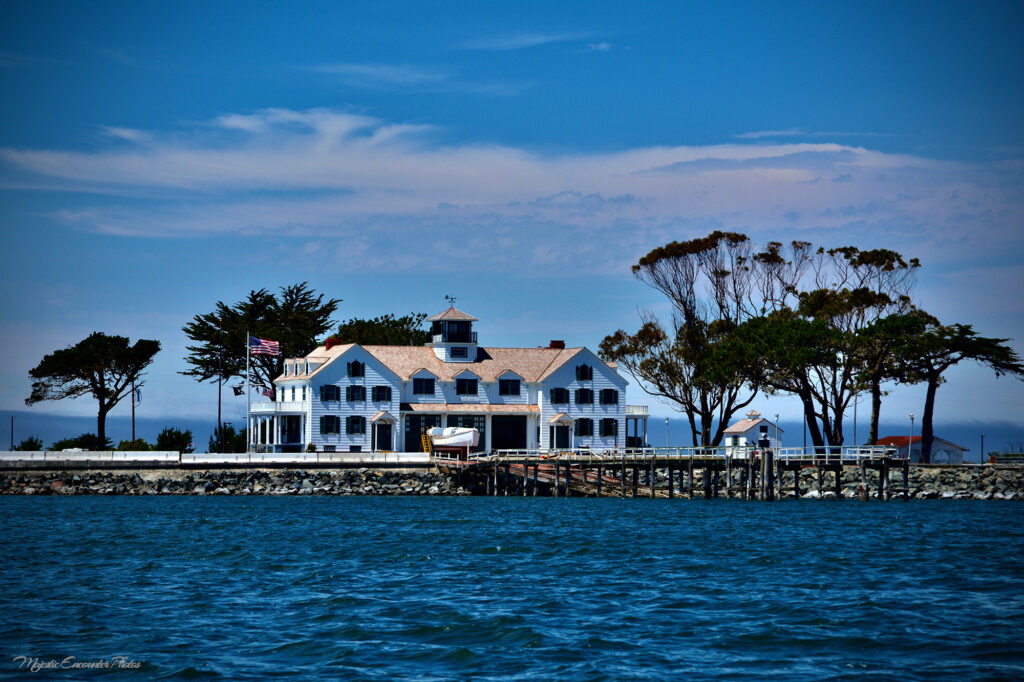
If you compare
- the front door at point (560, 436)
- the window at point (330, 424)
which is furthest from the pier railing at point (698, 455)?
the window at point (330, 424)

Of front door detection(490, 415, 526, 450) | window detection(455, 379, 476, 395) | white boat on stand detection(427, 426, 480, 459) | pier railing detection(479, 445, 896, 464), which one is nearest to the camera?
pier railing detection(479, 445, 896, 464)

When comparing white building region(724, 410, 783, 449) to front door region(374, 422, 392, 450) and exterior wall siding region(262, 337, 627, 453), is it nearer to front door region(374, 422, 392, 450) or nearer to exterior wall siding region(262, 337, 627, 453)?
exterior wall siding region(262, 337, 627, 453)

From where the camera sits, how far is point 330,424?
262 feet

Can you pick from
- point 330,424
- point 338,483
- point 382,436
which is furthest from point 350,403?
point 338,483

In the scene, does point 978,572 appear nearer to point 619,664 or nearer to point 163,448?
point 619,664

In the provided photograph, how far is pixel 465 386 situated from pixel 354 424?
27.4 feet

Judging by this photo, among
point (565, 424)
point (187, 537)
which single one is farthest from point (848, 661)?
point (565, 424)

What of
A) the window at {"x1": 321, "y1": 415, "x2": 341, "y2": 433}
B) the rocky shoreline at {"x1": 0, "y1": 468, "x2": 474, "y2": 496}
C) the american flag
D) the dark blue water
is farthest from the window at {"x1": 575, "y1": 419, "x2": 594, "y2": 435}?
the dark blue water

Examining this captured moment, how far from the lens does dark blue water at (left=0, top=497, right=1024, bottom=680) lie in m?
21.4

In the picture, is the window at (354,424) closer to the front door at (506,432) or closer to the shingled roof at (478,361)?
the shingled roof at (478,361)

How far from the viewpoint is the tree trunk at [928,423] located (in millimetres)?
77713

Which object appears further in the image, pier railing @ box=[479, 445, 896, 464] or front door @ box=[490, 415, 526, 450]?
front door @ box=[490, 415, 526, 450]

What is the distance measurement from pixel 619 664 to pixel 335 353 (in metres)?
63.1

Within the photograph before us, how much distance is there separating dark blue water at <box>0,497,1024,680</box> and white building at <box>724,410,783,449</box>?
31.9m
